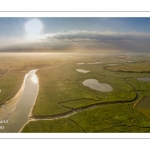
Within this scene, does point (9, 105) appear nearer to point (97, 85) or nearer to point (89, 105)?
point (89, 105)

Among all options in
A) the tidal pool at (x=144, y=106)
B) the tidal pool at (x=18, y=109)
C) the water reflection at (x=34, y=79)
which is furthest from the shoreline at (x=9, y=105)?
the tidal pool at (x=144, y=106)

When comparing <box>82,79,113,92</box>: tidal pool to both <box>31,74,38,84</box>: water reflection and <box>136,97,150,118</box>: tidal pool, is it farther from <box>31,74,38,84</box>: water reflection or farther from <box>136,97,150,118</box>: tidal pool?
<box>31,74,38,84</box>: water reflection

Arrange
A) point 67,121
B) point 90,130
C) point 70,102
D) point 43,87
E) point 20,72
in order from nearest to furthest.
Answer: point 90,130
point 67,121
point 70,102
point 43,87
point 20,72

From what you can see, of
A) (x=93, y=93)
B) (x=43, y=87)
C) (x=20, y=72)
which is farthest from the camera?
(x=20, y=72)

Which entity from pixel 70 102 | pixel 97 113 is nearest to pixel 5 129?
pixel 70 102
